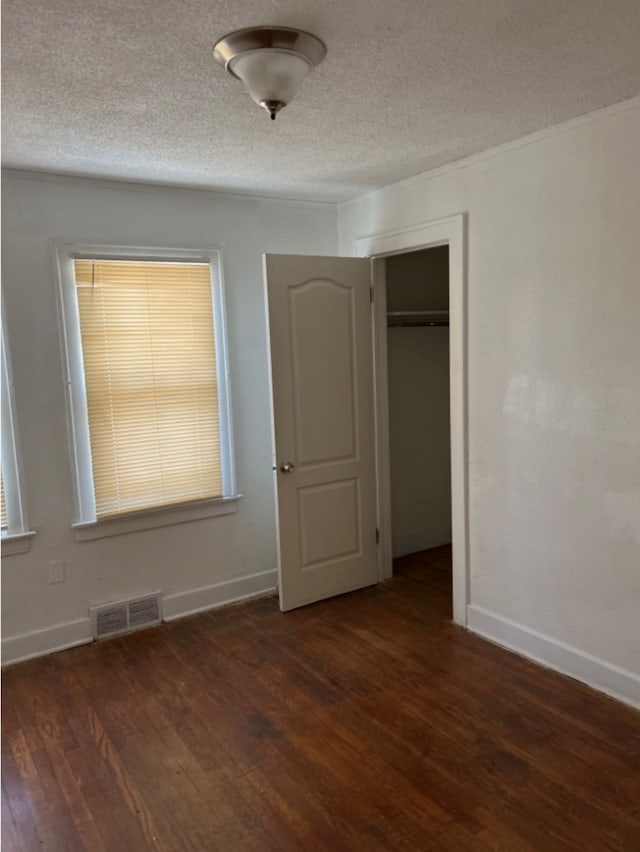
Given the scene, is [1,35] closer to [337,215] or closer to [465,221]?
[465,221]

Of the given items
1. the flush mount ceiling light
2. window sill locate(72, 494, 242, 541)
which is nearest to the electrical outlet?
window sill locate(72, 494, 242, 541)

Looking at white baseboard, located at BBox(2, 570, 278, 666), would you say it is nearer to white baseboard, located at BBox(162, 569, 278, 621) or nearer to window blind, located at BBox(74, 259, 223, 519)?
white baseboard, located at BBox(162, 569, 278, 621)

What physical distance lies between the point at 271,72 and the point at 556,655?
2678 mm

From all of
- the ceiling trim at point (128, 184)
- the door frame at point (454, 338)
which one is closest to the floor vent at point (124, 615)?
the door frame at point (454, 338)

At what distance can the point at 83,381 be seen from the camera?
326 cm

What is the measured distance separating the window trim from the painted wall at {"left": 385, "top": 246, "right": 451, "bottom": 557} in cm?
130

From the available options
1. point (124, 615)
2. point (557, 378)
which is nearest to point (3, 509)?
point (124, 615)

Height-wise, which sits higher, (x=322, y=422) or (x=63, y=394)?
(x=63, y=394)

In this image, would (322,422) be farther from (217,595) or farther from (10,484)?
(10,484)

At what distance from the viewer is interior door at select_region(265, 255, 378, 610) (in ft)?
11.5

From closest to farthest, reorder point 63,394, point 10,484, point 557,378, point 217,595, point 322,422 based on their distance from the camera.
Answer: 1. point 557,378
2. point 10,484
3. point 63,394
4. point 322,422
5. point 217,595

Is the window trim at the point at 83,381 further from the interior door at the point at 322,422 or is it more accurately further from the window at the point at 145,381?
the interior door at the point at 322,422

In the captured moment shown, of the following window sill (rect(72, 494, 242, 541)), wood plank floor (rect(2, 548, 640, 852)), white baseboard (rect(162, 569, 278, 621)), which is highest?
window sill (rect(72, 494, 242, 541))

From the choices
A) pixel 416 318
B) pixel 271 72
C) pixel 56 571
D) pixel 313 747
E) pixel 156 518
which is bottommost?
pixel 313 747
